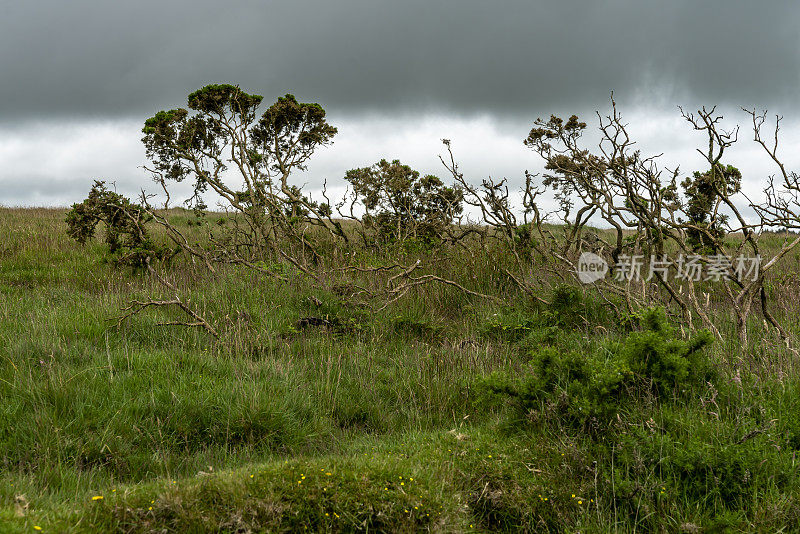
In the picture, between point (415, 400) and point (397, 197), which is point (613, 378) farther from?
point (397, 197)

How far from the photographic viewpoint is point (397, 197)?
45.5ft

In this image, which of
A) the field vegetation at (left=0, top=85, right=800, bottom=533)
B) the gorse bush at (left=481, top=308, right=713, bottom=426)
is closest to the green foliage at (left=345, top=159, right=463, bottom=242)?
the field vegetation at (left=0, top=85, right=800, bottom=533)

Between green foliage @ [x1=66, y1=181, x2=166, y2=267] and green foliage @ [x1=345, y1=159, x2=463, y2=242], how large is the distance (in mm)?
5169

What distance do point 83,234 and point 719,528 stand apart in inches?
449

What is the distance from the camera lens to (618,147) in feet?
22.1

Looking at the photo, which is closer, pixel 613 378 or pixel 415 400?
pixel 613 378

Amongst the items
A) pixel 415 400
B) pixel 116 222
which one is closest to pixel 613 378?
pixel 415 400

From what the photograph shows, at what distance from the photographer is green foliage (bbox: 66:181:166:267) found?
401 inches

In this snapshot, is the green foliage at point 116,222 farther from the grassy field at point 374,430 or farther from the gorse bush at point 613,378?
the gorse bush at point 613,378

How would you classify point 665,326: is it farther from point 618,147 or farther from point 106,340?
point 106,340

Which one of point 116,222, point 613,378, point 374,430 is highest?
point 116,222

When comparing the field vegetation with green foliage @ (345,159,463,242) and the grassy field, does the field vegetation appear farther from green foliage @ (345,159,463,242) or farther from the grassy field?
green foliage @ (345,159,463,242)

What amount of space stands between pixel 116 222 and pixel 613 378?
1013 cm

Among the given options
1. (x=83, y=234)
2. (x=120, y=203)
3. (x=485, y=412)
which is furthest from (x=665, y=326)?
(x=83, y=234)
